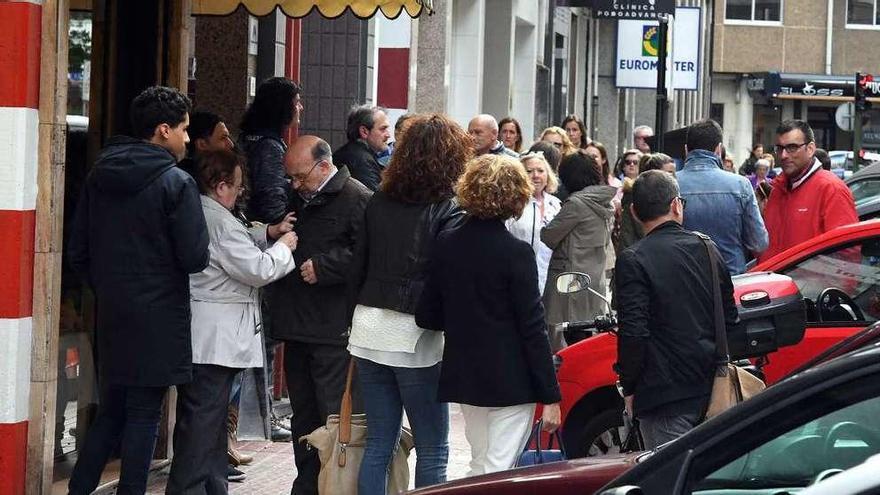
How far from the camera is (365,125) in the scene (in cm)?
1049

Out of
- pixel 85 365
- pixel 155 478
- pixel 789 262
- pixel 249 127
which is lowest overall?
pixel 155 478

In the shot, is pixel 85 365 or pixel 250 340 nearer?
pixel 250 340

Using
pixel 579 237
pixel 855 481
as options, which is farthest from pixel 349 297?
pixel 855 481

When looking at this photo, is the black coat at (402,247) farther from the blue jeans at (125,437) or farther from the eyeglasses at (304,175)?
the blue jeans at (125,437)

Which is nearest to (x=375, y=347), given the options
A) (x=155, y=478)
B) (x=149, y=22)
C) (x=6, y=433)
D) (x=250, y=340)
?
(x=250, y=340)

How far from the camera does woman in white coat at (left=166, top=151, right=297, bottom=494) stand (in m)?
7.84

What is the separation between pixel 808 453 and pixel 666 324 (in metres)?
2.82

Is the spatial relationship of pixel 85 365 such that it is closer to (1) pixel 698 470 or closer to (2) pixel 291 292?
(2) pixel 291 292

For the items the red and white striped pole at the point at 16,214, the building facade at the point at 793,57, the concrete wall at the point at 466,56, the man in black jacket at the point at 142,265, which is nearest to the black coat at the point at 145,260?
the man in black jacket at the point at 142,265

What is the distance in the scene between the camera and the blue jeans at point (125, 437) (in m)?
7.64

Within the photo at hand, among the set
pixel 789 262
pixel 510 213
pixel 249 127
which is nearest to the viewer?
pixel 510 213

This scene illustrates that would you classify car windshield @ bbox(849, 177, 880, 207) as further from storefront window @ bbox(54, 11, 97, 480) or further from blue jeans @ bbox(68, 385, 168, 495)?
blue jeans @ bbox(68, 385, 168, 495)

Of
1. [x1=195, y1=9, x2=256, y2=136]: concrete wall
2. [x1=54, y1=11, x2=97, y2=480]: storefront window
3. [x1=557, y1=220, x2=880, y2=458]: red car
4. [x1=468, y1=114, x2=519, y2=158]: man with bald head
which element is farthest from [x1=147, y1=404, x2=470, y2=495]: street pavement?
[x1=195, y1=9, x2=256, y2=136]: concrete wall

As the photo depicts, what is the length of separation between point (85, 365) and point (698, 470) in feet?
18.8
